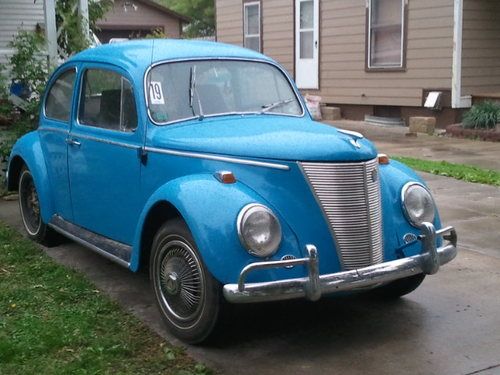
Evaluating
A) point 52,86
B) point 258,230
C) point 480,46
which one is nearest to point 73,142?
point 52,86

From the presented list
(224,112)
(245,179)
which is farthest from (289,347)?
(224,112)

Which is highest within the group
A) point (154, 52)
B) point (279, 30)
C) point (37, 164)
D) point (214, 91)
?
point (279, 30)

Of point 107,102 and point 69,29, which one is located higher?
point 69,29

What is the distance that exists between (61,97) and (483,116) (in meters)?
8.74

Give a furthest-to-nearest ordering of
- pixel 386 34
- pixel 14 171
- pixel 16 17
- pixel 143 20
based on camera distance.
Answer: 1. pixel 143 20
2. pixel 386 34
3. pixel 16 17
4. pixel 14 171

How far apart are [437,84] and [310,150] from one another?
1022cm

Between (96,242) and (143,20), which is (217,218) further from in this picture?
(143,20)

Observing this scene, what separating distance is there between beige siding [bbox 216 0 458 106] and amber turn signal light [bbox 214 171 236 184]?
33.4 feet

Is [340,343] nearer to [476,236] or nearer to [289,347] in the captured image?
[289,347]

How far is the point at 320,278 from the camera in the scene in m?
3.70

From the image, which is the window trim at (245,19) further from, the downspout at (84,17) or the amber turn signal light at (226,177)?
the amber turn signal light at (226,177)

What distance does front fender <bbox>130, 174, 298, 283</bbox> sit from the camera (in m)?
3.72

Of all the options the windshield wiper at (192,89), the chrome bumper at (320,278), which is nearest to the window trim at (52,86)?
the windshield wiper at (192,89)

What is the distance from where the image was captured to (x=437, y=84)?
13453mm
